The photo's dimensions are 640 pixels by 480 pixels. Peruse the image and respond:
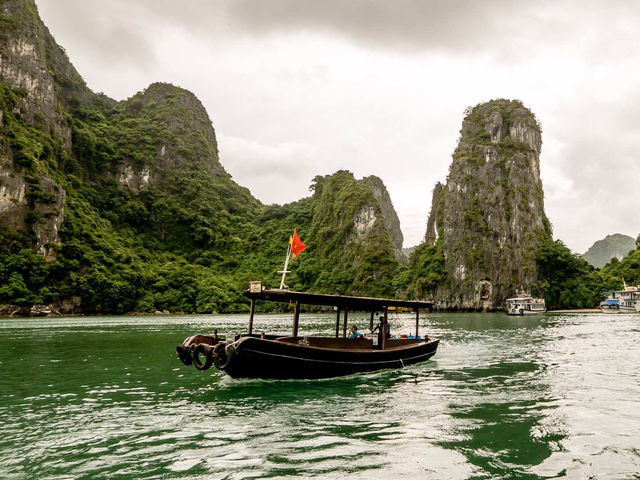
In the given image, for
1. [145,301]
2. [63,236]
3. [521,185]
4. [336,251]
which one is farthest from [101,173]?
[521,185]

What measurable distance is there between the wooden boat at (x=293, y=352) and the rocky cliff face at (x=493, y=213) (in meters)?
82.7

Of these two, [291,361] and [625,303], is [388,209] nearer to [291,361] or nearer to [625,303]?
[625,303]

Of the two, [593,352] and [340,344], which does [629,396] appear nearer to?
[340,344]

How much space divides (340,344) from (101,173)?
4787 inches

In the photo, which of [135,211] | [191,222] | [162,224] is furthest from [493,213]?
[135,211]

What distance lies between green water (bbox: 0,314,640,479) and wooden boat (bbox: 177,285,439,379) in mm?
495

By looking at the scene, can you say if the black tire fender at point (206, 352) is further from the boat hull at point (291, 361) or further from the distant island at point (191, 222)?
the distant island at point (191, 222)

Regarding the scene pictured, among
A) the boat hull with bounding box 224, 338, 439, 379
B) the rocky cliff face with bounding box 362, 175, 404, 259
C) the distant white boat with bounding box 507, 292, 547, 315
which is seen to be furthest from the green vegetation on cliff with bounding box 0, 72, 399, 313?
the boat hull with bounding box 224, 338, 439, 379

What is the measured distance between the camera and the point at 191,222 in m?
120

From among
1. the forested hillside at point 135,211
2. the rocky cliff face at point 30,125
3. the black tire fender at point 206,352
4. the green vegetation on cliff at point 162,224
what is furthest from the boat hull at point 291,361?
the rocky cliff face at point 30,125

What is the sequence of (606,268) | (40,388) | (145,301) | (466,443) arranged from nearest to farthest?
(466,443) → (40,388) → (145,301) → (606,268)

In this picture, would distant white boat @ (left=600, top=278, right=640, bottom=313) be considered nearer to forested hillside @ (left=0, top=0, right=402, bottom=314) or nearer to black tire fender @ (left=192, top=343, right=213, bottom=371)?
forested hillside @ (left=0, top=0, right=402, bottom=314)

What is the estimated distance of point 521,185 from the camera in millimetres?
101875

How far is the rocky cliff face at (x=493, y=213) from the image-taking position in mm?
93750
